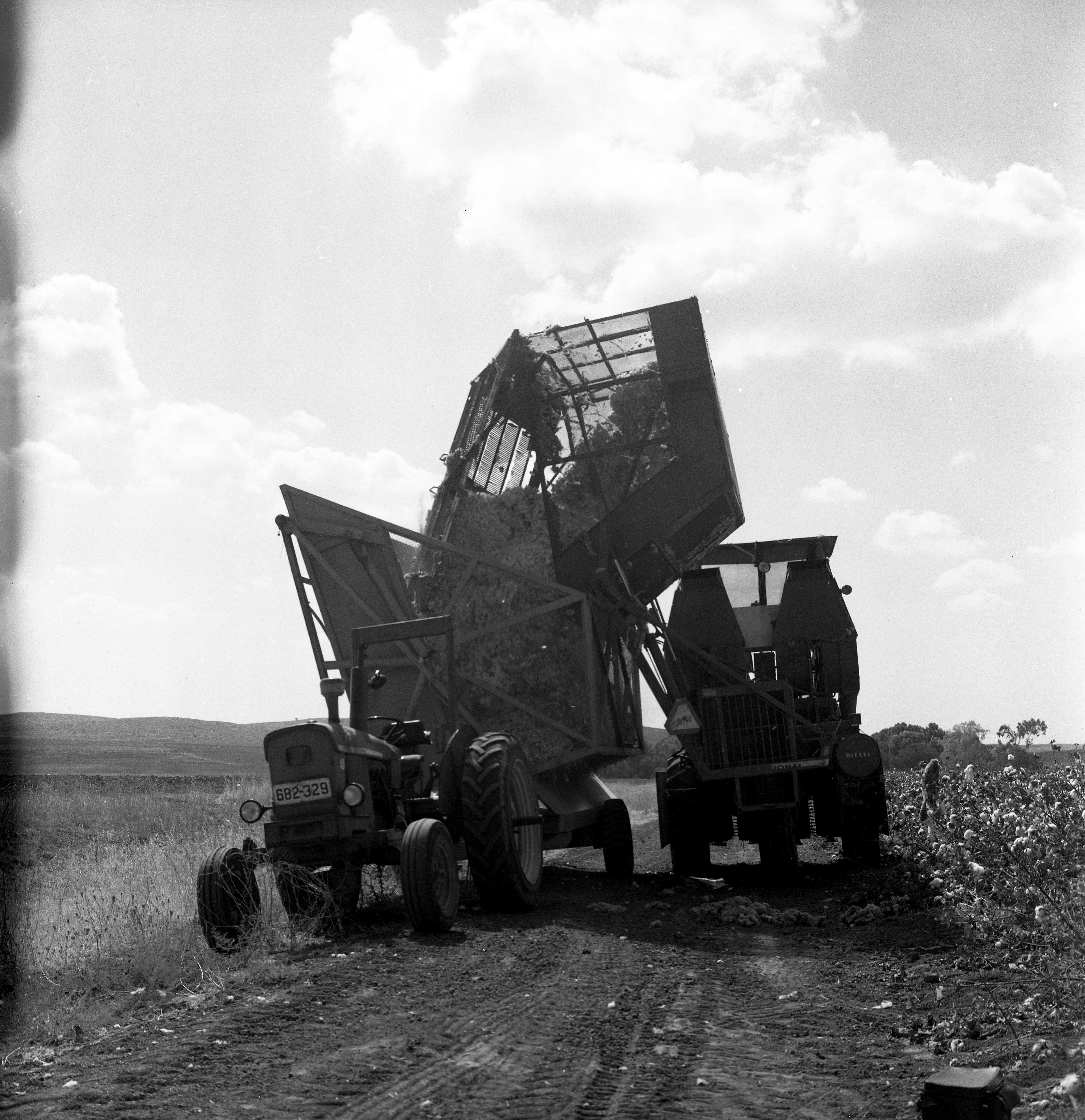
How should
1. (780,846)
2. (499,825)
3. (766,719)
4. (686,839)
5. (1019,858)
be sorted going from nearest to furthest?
(1019,858)
(499,825)
(780,846)
(766,719)
(686,839)

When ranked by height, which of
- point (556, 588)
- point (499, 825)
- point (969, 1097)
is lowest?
point (969, 1097)

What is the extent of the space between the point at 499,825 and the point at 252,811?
1754mm

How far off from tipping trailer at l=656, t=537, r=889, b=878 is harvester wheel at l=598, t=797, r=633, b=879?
48cm

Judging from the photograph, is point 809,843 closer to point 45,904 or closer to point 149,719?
point 45,904

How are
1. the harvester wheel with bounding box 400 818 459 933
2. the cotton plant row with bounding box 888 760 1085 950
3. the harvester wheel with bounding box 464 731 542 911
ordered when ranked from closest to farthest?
the cotton plant row with bounding box 888 760 1085 950 < the harvester wheel with bounding box 400 818 459 933 < the harvester wheel with bounding box 464 731 542 911

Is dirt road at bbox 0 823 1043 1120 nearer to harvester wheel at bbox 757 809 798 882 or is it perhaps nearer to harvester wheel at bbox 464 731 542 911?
harvester wheel at bbox 464 731 542 911

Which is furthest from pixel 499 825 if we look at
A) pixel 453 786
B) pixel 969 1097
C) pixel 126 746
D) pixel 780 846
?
pixel 126 746

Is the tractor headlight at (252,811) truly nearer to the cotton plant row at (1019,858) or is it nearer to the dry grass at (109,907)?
the dry grass at (109,907)

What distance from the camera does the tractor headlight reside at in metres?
8.14

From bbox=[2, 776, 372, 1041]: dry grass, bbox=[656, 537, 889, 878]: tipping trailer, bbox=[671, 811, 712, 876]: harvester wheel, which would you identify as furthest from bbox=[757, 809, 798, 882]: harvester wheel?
bbox=[2, 776, 372, 1041]: dry grass

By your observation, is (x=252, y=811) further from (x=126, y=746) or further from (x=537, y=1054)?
(x=126, y=746)

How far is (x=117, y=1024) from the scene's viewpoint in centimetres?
594

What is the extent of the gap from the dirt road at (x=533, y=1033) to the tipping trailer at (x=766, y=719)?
3.49 metres

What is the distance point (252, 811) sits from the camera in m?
8.18
